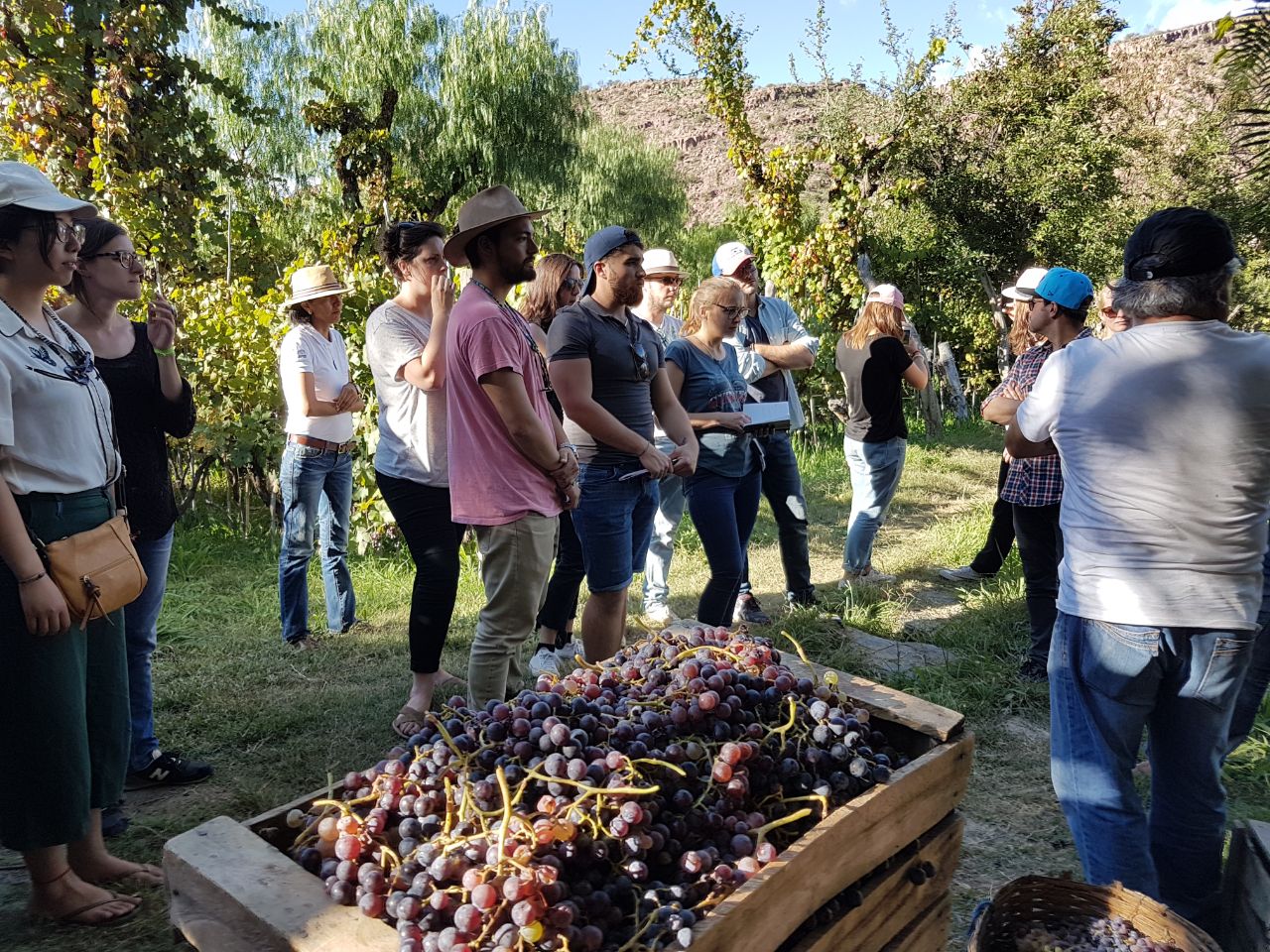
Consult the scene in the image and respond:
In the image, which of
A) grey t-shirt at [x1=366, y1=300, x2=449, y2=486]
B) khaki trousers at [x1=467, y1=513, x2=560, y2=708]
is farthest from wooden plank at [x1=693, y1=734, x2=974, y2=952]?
grey t-shirt at [x1=366, y1=300, x2=449, y2=486]

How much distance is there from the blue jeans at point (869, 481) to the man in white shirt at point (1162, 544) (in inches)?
126

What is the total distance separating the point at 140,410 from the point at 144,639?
796mm

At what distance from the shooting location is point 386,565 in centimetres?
599

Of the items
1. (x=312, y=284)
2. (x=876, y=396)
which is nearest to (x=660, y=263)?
(x=876, y=396)

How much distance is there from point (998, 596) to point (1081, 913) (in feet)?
11.7

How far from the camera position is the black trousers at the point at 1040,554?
13.1 feet

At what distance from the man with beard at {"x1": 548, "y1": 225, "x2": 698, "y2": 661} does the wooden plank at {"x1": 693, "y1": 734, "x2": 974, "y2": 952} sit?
65.1 inches

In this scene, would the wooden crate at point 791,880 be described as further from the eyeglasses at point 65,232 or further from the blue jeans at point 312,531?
the blue jeans at point 312,531

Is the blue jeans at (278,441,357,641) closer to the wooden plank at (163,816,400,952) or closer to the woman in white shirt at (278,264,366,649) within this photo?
the woman in white shirt at (278,264,366,649)

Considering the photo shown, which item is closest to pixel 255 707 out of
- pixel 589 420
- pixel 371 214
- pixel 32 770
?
pixel 32 770

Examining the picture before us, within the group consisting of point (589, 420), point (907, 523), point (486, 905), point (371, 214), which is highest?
point (371, 214)

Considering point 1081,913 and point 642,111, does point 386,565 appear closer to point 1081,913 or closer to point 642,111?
point 1081,913

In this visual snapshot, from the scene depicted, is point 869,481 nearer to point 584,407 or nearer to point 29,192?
point 584,407

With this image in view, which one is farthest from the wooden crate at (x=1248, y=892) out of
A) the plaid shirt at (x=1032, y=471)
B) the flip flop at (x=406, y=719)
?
the flip flop at (x=406, y=719)
